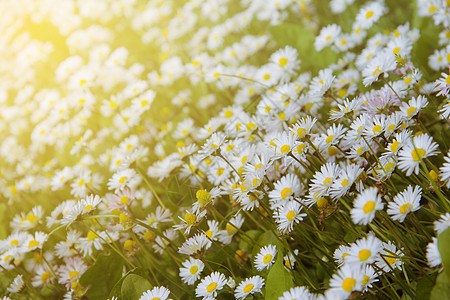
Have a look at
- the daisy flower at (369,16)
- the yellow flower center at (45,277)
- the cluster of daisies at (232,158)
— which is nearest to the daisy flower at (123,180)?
the cluster of daisies at (232,158)

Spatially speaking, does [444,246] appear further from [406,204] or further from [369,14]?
[369,14]

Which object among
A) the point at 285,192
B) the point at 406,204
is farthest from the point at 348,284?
the point at 285,192

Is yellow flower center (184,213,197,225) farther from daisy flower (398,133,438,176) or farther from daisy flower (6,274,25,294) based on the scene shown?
daisy flower (6,274,25,294)

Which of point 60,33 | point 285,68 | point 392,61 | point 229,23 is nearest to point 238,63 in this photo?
point 229,23

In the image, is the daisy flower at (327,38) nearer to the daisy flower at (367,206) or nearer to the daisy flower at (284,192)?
the daisy flower at (284,192)

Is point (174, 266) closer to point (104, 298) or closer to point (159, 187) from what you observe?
point (104, 298)

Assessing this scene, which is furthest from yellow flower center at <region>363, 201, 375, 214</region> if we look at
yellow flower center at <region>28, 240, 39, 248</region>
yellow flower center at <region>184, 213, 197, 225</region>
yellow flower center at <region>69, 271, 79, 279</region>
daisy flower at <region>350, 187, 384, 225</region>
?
yellow flower center at <region>28, 240, 39, 248</region>
